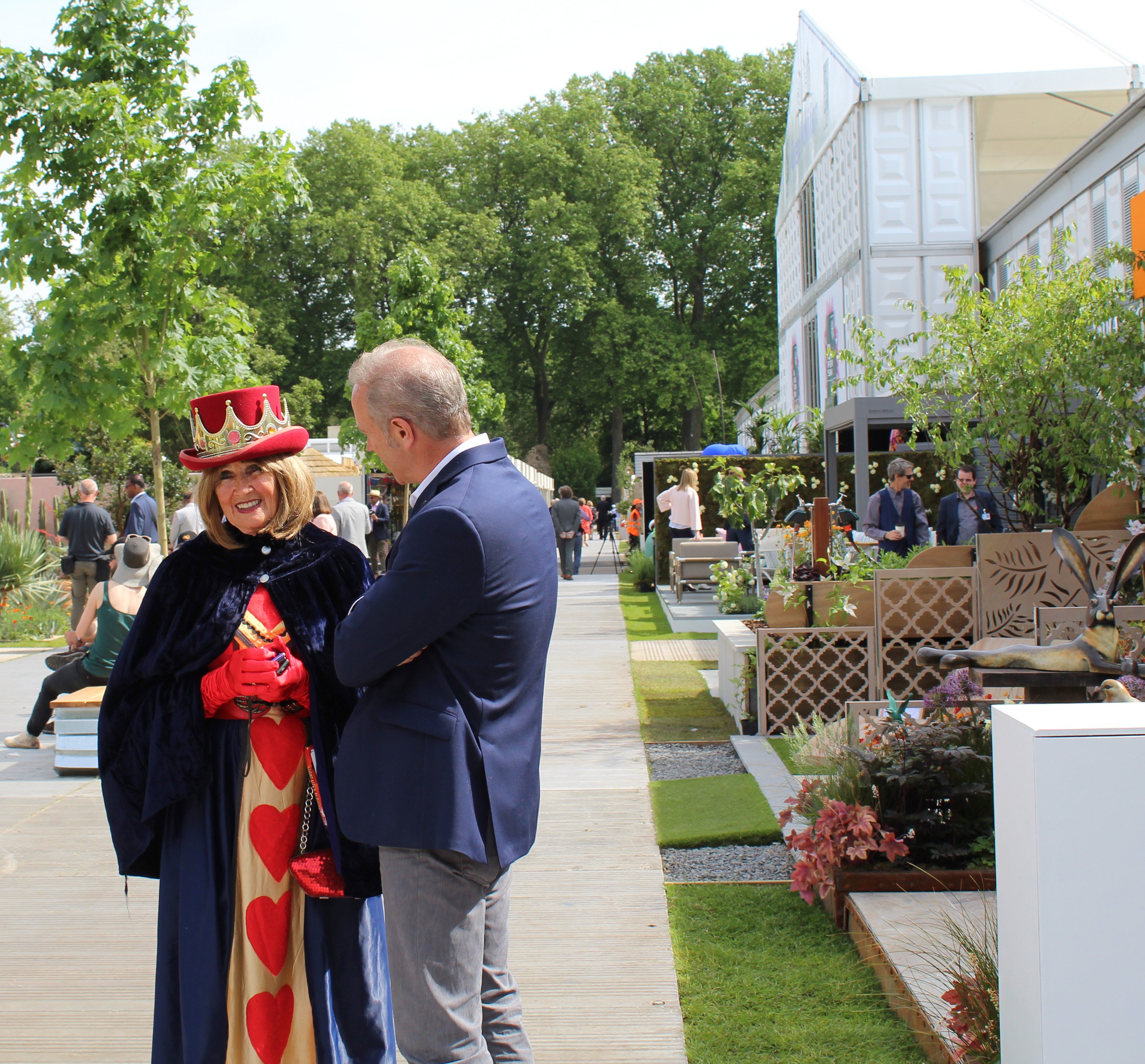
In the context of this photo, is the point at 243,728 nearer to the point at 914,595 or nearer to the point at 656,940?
→ the point at 656,940

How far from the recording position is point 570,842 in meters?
5.19

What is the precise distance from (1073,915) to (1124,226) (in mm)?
9368

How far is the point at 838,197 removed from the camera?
639 inches

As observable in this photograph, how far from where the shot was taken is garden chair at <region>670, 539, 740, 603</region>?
15312mm

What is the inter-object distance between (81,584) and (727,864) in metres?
9.50

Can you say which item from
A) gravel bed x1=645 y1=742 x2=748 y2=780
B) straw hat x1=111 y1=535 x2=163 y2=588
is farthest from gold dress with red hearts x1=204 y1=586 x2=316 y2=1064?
straw hat x1=111 y1=535 x2=163 y2=588

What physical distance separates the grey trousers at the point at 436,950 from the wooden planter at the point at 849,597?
16.9 ft

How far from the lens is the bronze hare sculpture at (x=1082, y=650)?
3248 mm

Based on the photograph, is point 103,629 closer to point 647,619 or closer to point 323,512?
point 323,512

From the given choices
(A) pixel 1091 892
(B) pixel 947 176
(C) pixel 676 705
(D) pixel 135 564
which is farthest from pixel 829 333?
(A) pixel 1091 892

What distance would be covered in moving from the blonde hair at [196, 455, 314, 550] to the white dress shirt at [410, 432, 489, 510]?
58 centimetres

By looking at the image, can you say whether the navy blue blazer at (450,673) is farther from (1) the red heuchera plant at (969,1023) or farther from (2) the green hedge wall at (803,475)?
(2) the green hedge wall at (803,475)

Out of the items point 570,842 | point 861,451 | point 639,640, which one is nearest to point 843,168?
point 861,451

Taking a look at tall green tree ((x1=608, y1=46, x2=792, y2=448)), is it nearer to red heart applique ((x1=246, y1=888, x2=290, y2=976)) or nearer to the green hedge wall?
A: the green hedge wall
